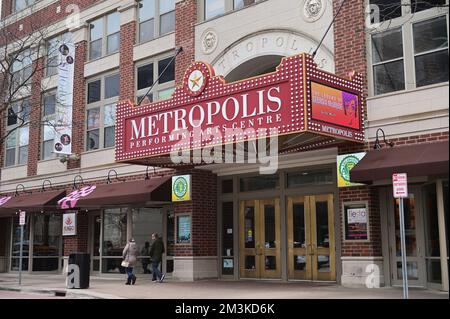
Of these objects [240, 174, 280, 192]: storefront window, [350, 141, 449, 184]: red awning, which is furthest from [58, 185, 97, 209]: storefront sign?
[350, 141, 449, 184]: red awning

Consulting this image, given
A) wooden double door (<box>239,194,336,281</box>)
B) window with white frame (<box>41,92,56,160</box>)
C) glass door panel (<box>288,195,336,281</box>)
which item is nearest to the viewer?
glass door panel (<box>288,195,336,281</box>)

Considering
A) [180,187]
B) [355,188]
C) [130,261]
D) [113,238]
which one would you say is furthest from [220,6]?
[113,238]

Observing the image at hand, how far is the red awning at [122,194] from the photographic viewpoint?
63.2ft

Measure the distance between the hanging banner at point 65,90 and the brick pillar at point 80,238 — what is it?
2.71 metres

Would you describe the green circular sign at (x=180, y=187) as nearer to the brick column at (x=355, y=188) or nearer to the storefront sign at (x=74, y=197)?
the storefront sign at (x=74, y=197)

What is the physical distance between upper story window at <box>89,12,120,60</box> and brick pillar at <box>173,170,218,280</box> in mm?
7183

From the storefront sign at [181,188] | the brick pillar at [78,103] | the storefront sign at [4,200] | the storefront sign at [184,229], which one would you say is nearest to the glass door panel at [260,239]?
the storefront sign at [184,229]

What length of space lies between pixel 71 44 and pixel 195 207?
982cm

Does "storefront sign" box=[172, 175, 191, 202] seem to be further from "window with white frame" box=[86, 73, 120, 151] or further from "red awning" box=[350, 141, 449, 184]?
"red awning" box=[350, 141, 449, 184]

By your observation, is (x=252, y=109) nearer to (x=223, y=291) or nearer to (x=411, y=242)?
(x=223, y=291)

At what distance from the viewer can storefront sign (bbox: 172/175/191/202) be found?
63.0ft

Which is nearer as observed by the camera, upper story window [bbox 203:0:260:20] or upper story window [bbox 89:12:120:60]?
upper story window [bbox 203:0:260:20]

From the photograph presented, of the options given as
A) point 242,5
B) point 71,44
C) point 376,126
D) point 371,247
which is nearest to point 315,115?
point 376,126

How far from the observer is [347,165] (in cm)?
1518
